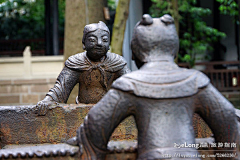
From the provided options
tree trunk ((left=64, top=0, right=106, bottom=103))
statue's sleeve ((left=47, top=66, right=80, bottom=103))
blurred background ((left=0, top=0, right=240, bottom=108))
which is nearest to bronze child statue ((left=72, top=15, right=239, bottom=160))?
statue's sleeve ((left=47, top=66, right=80, bottom=103))

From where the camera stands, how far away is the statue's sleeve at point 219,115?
1957 mm

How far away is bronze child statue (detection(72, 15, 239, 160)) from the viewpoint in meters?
1.89

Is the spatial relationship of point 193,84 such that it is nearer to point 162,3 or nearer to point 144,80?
point 144,80

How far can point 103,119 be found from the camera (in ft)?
6.29

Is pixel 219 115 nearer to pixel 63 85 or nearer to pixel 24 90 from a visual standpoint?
pixel 63 85

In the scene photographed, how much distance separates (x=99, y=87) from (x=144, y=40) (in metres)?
1.72

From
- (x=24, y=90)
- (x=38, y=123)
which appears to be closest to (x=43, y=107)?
(x=38, y=123)

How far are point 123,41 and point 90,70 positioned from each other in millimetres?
4347

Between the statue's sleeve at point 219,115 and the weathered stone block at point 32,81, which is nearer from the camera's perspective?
the statue's sleeve at point 219,115

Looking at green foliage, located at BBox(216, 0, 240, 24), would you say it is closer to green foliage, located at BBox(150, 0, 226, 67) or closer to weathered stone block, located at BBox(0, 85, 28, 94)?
green foliage, located at BBox(150, 0, 226, 67)

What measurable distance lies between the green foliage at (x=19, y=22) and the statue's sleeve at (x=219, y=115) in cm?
1346

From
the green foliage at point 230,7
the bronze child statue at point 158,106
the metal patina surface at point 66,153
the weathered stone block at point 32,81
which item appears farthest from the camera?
the weathered stone block at point 32,81

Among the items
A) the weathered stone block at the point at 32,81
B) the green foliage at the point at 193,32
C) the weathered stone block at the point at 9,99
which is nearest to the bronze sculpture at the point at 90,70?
the green foliage at the point at 193,32

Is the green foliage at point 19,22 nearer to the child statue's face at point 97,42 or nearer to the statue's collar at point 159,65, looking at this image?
the child statue's face at point 97,42
